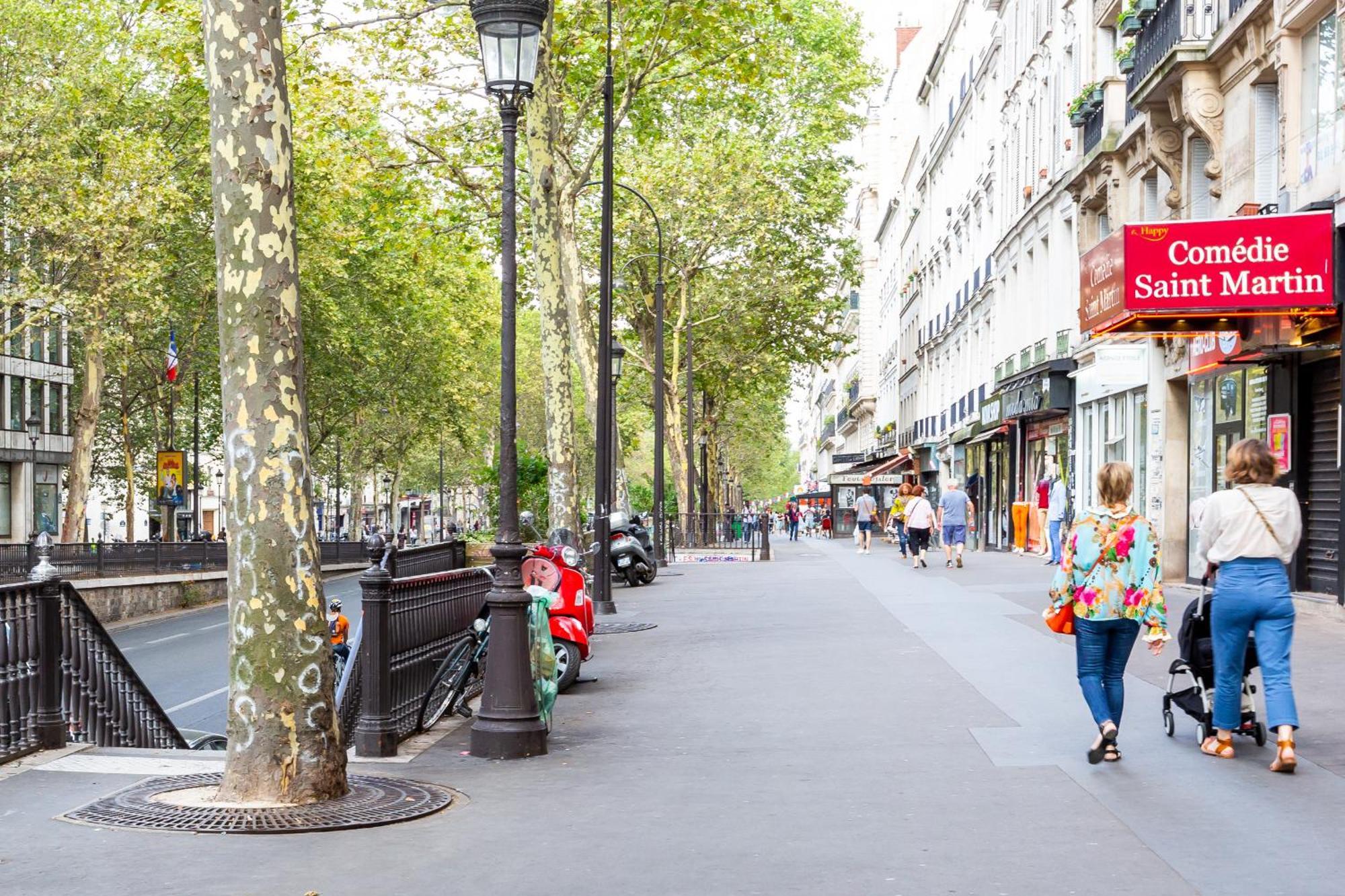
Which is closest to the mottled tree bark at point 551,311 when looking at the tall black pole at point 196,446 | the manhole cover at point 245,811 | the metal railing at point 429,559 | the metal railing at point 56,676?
the metal railing at point 429,559

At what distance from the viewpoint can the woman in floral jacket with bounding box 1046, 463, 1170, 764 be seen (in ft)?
28.9

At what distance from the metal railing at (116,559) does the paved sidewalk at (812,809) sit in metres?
19.8

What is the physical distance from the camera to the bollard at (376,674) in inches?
376

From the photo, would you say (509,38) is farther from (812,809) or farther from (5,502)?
(5,502)

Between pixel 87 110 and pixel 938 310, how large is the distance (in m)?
31.4

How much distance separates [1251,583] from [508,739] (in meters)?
4.15

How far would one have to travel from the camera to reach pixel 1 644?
895cm

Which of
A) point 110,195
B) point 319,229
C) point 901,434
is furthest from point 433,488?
point 110,195

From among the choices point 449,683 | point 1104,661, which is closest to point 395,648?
point 449,683

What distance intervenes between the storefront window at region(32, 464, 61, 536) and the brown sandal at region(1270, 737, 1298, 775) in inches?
2555

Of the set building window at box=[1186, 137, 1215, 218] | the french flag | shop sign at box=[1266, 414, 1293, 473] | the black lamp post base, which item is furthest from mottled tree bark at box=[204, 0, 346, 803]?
the french flag

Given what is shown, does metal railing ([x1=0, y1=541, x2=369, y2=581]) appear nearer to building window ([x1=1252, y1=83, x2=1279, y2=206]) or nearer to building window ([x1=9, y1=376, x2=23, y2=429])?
building window ([x1=1252, y1=83, x2=1279, y2=206])

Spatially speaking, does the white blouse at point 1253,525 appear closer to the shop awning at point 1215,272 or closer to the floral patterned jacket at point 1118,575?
the floral patterned jacket at point 1118,575

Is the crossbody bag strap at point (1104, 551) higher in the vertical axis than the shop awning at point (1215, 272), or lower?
lower
